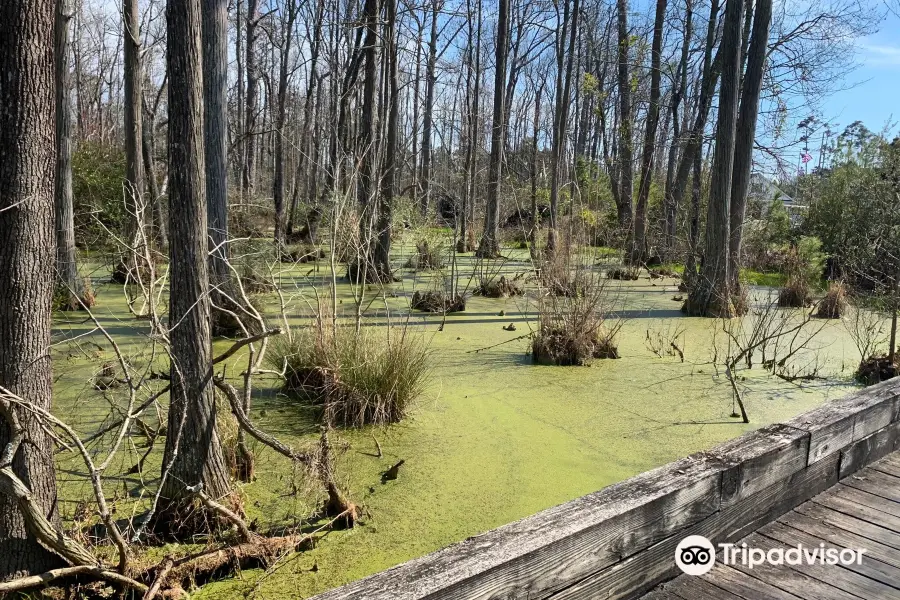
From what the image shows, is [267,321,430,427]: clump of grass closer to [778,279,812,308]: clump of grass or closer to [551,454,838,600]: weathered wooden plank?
[551,454,838,600]: weathered wooden plank

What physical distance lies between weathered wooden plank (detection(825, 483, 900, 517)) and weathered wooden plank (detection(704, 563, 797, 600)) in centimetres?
78

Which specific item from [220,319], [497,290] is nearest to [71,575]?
[220,319]

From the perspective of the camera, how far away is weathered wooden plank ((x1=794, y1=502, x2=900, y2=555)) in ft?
6.98

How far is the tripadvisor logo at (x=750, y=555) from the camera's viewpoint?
187cm

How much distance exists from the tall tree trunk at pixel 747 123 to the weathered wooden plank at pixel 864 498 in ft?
19.4

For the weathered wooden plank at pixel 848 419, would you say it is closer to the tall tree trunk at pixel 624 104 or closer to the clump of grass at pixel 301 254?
the clump of grass at pixel 301 254

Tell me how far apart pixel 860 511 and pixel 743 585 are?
2.59ft

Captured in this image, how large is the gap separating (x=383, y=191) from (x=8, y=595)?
24.4 feet

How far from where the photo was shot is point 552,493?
3033 mm

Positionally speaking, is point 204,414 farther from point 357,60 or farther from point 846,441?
point 357,60

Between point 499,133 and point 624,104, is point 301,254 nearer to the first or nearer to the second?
point 499,133

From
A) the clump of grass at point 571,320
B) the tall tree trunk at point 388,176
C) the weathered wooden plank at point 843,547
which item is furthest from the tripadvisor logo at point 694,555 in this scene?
the tall tree trunk at point 388,176

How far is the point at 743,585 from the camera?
1.83 m

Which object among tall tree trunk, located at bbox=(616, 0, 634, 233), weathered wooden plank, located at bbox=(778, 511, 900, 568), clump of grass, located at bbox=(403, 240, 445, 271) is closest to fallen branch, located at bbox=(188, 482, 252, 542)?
weathered wooden plank, located at bbox=(778, 511, 900, 568)
